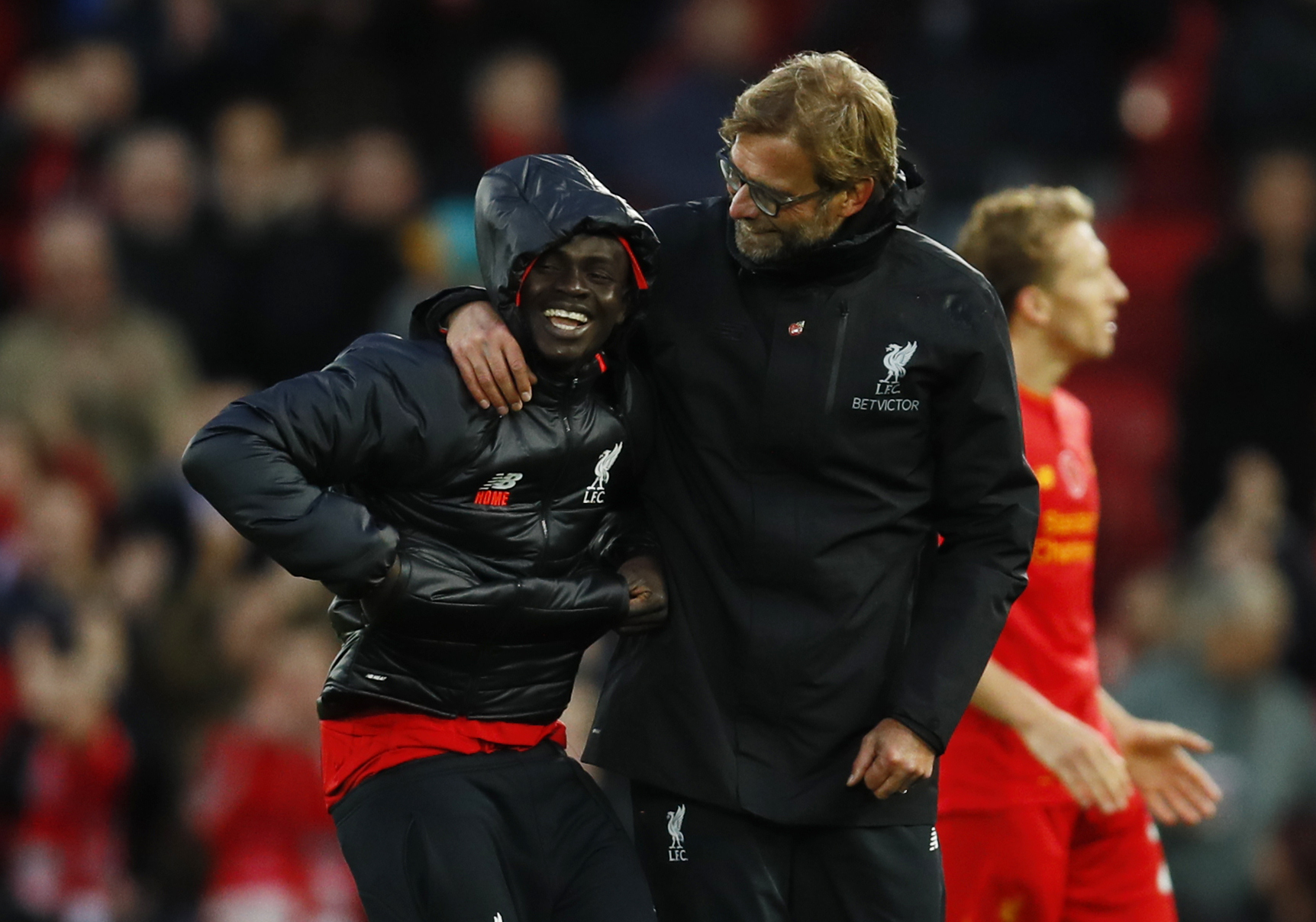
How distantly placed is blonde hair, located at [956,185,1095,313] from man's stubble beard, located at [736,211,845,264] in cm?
109

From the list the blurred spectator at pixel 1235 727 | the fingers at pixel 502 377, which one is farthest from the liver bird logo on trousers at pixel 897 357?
the blurred spectator at pixel 1235 727

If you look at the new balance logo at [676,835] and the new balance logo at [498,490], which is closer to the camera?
the new balance logo at [498,490]

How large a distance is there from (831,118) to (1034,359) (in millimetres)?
1300

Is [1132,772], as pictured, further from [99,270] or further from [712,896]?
[99,270]

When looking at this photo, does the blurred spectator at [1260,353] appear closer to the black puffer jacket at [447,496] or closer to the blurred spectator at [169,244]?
the blurred spectator at [169,244]

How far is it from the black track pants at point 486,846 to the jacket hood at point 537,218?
2.91 feet

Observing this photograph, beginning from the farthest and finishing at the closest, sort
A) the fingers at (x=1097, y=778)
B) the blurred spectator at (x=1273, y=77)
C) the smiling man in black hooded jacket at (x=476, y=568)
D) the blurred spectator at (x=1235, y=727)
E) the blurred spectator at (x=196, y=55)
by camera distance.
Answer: the blurred spectator at (x=196, y=55)
the blurred spectator at (x=1273, y=77)
the blurred spectator at (x=1235, y=727)
the fingers at (x=1097, y=778)
the smiling man in black hooded jacket at (x=476, y=568)

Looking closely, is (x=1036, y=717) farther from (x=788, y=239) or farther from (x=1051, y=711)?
(x=788, y=239)

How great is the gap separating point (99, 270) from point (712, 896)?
236 inches

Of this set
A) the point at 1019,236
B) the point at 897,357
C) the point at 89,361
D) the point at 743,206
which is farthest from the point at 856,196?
the point at 89,361

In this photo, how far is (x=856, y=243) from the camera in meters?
3.83

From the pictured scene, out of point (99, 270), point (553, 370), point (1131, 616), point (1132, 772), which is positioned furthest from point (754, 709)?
point (99, 270)

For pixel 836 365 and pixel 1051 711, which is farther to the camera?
pixel 1051 711

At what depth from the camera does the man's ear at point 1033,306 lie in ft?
15.8
